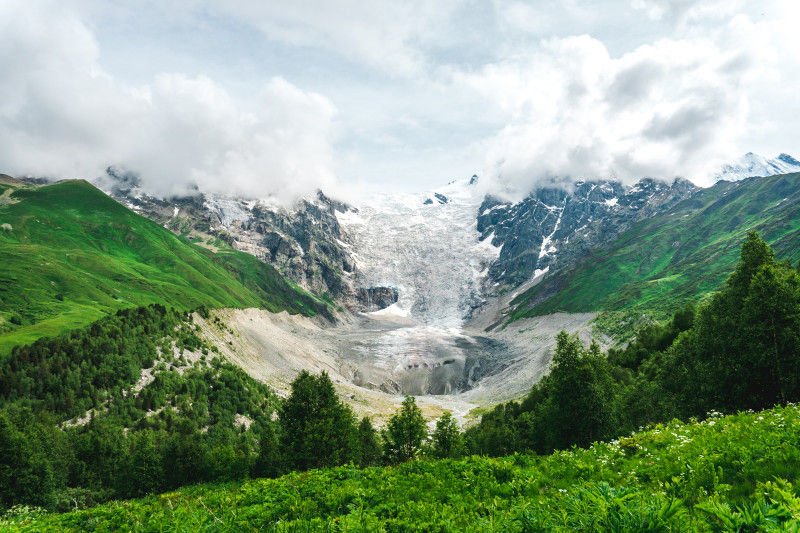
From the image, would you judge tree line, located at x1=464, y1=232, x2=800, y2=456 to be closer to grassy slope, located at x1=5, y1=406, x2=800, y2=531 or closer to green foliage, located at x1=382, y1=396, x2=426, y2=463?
grassy slope, located at x1=5, y1=406, x2=800, y2=531

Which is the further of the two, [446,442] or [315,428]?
[446,442]

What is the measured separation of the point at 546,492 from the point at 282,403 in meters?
50.3

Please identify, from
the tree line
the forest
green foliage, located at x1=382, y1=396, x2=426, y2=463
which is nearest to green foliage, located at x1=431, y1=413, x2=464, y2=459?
the forest

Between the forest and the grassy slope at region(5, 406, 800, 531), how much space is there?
2505 mm

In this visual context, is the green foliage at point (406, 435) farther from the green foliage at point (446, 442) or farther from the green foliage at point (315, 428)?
the green foliage at point (315, 428)

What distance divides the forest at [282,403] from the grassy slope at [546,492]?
250cm

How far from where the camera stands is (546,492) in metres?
11.6

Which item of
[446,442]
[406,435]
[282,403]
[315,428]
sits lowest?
[446,442]

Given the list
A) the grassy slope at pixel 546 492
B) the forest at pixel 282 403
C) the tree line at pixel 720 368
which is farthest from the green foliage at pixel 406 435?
the grassy slope at pixel 546 492

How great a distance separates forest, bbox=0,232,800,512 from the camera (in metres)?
28.7

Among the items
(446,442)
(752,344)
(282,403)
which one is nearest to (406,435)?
(446,442)

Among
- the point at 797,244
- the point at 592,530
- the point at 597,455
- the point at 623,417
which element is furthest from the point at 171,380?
the point at 797,244

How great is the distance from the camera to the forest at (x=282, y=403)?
28672mm

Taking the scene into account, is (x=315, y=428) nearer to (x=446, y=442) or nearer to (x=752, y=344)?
(x=446, y=442)
